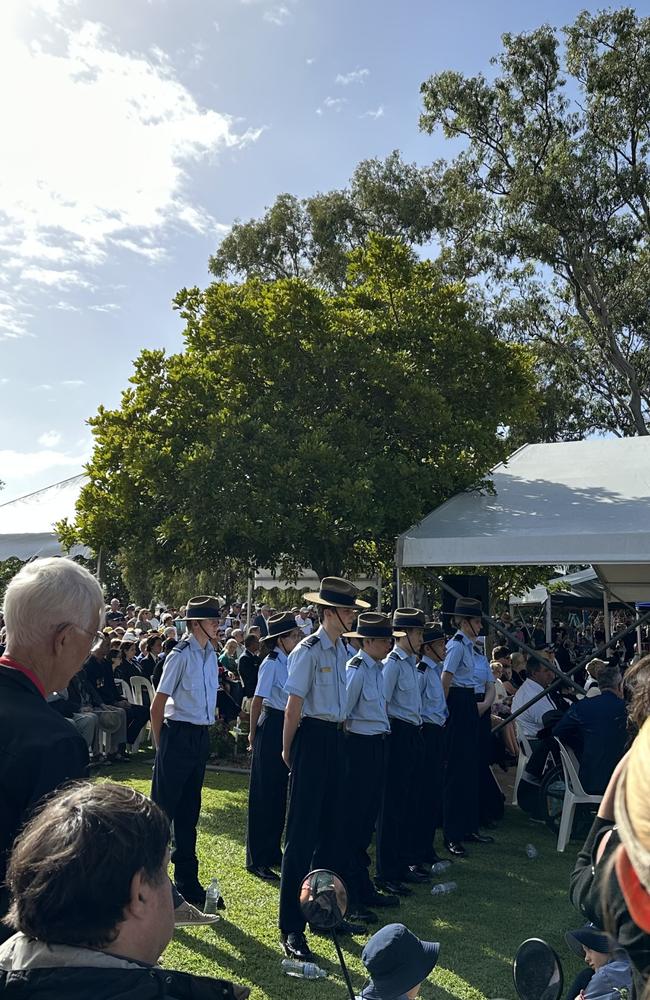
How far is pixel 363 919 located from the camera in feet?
19.0

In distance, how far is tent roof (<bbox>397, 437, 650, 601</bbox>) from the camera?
30.6ft

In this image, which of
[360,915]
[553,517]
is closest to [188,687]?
[360,915]

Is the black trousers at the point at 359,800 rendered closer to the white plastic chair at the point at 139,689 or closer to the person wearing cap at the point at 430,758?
the person wearing cap at the point at 430,758

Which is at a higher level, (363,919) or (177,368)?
(177,368)

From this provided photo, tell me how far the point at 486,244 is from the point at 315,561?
1370 centimetres

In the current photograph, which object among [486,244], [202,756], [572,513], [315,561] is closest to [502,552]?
[572,513]

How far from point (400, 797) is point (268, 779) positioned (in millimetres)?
1077

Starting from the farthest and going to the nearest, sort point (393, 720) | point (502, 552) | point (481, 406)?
point (481, 406)
point (502, 552)
point (393, 720)

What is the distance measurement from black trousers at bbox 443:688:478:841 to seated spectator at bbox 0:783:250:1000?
6.60m

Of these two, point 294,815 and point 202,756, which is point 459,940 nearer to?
point 294,815

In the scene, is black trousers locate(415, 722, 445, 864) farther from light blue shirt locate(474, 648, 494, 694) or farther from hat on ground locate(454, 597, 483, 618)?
hat on ground locate(454, 597, 483, 618)

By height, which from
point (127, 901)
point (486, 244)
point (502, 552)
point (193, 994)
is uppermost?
point (486, 244)

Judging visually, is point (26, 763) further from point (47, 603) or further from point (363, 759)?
point (363, 759)

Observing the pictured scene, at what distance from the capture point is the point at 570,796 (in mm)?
7684
